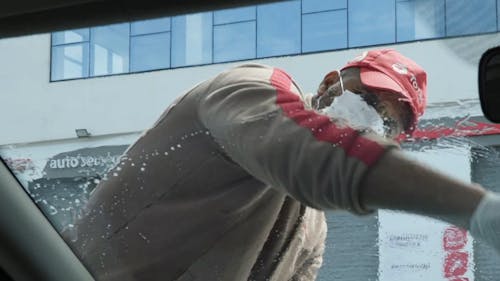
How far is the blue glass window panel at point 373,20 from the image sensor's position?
6.97 ft

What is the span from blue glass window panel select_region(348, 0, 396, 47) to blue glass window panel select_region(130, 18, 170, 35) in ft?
1.39

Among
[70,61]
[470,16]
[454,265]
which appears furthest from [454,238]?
[70,61]

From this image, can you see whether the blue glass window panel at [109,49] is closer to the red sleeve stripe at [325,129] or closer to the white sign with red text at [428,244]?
the red sleeve stripe at [325,129]

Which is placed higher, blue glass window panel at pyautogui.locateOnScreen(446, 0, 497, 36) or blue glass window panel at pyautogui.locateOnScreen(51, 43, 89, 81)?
blue glass window panel at pyautogui.locateOnScreen(446, 0, 497, 36)

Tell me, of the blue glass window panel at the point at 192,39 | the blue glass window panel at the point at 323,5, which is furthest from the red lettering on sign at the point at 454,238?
the blue glass window panel at the point at 192,39

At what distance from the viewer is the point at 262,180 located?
2037 mm

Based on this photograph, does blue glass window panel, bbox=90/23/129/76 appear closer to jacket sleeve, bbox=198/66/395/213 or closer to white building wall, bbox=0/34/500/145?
white building wall, bbox=0/34/500/145

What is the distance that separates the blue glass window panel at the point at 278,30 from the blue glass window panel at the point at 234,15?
20 millimetres

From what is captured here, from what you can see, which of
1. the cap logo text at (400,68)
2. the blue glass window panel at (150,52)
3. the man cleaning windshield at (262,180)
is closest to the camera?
the man cleaning windshield at (262,180)

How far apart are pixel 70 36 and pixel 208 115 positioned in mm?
397

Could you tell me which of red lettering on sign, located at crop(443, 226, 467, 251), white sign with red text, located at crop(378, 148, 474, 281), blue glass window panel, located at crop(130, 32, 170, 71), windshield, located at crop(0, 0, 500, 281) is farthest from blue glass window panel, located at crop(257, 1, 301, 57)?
red lettering on sign, located at crop(443, 226, 467, 251)

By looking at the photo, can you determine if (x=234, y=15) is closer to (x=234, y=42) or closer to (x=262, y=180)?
(x=234, y=42)

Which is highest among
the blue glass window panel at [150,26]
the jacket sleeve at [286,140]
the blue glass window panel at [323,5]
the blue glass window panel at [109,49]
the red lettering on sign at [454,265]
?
the blue glass window panel at [323,5]

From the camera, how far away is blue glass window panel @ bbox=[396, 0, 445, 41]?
6.90ft
